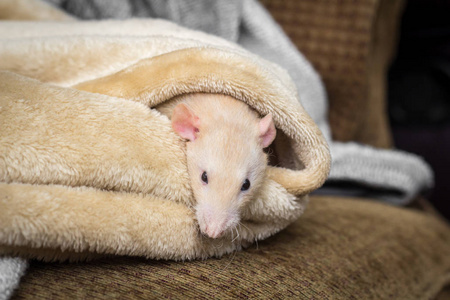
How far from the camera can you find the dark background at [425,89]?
7.07 ft

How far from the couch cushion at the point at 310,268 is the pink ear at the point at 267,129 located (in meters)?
0.22

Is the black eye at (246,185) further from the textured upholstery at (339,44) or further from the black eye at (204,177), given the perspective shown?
the textured upholstery at (339,44)

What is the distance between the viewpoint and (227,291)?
69 cm

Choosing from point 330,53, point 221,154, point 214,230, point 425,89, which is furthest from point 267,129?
point 425,89

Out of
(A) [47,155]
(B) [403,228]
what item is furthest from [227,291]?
(B) [403,228]

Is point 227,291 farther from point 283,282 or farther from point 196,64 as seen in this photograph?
point 196,64

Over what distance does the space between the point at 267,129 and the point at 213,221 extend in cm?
18

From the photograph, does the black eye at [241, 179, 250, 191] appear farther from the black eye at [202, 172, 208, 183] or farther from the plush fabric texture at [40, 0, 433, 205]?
the plush fabric texture at [40, 0, 433, 205]

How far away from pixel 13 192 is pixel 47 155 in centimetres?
7

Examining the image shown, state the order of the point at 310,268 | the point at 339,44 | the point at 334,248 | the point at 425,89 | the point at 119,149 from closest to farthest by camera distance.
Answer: the point at 119,149 → the point at 310,268 → the point at 334,248 → the point at 339,44 → the point at 425,89

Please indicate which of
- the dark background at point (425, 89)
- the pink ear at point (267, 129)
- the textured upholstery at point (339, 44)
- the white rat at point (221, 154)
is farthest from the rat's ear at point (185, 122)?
the dark background at point (425, 89)

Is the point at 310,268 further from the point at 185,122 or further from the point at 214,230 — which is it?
the point at 185,122

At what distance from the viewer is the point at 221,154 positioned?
732 mm

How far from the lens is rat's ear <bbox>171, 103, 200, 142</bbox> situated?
727mm
